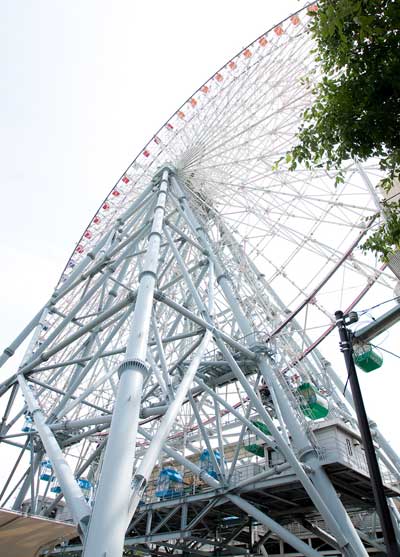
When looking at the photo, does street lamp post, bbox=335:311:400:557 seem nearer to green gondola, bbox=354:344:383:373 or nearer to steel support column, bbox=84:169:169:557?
steel support column, bbox=84:169:169:557

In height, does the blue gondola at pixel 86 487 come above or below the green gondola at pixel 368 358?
below

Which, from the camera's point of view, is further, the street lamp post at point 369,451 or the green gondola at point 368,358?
the green gondola at point 368,358

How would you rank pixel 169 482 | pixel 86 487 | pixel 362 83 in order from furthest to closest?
pixel 86 487 < pixel 169 482 < pixel 362 83

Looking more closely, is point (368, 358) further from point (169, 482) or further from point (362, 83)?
point (169, 482)

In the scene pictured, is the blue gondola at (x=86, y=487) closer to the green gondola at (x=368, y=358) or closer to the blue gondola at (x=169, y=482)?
the blue gondola at (x=169, y=482)

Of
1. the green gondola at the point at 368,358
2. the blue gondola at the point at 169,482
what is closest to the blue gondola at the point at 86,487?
the blue gondola at the point at 169,482

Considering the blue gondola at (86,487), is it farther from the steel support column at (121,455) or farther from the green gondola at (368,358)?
the steel support column at (121,455)

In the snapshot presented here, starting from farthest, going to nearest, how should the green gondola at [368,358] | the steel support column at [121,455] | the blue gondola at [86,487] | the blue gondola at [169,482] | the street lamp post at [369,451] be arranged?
the blue gondola at [86,487] → the blue gondola at [169,482] → the green gondola at [368,358] → the street lamp post at [369,451] → the steel support column at [121,455]

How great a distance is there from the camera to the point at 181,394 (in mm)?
6906

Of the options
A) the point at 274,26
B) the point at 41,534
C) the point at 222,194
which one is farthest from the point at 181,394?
the point at 274,26

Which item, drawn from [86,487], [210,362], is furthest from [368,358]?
[86,487]

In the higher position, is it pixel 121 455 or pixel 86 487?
pixel 86 487

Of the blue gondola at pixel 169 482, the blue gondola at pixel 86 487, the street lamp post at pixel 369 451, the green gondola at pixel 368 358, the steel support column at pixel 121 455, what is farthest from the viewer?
the blue gondola at pixel 86 487

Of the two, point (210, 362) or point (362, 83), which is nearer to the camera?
point (362, 83)
